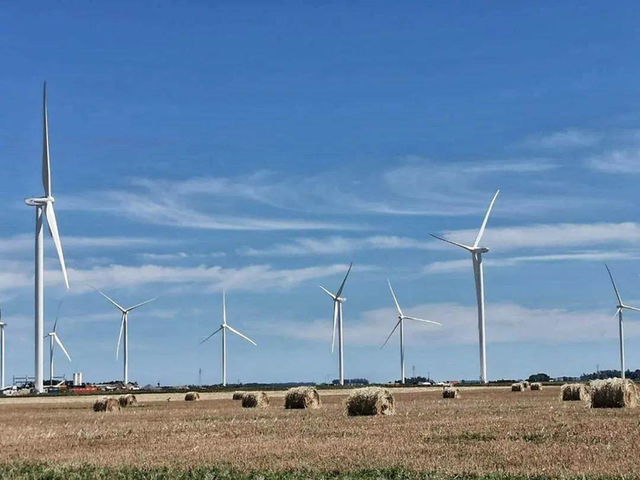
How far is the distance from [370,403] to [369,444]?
13.8 m

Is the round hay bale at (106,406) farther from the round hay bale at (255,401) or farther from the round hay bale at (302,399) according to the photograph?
the round hay bale at (302,399)

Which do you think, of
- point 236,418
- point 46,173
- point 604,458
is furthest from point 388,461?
point 46,173

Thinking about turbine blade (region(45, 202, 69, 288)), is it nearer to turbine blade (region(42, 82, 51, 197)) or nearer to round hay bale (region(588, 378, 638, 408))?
turbine blade (region(42, 82, 51, 197))

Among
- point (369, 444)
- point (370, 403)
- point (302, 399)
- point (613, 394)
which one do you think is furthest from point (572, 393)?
point (369, 444)

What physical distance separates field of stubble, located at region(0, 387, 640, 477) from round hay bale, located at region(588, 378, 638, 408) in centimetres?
299

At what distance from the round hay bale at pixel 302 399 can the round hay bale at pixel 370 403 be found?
999cm

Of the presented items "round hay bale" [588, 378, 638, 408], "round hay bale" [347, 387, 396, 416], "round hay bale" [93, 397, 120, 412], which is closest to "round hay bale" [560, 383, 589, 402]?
"round hay bale" [588, 378, 638, 408]

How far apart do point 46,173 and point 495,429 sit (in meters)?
87.4

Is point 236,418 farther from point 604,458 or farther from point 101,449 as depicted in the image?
point 604,458

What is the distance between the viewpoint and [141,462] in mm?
22328

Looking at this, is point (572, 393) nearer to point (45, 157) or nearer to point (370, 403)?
point (370, 403)

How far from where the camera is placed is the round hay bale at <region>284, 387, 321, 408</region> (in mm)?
48844

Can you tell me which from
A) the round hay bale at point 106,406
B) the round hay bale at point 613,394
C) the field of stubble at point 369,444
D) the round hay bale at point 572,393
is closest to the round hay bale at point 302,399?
the round hay bale at point 106,406

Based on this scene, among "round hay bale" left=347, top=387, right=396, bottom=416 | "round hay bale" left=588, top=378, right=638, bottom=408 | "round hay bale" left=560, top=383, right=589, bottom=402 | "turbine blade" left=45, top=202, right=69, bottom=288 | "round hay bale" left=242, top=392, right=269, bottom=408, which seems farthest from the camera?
"turbine blade" left=45, top=202, right=69, bottom=288
